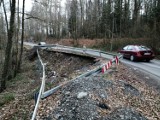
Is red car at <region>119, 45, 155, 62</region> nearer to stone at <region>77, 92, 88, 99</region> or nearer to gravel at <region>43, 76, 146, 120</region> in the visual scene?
gravel at <region>43, 76, 146, 120</region>

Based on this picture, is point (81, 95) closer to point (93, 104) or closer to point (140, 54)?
point (93, 104)

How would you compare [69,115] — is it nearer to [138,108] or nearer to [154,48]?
[138,108]

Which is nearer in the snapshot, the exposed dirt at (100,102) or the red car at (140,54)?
the exposed dirt at (100,102)

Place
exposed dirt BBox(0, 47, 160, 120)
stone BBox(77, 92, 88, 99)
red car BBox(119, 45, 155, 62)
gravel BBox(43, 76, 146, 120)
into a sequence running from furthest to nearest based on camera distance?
red car BBox(119, 45, 155, 62) < stone BBox(77, 92, 88, 99) < exposed dirt BBox(0, 47, 160, 120) < gravel BBox(43, 76, 146, 120)

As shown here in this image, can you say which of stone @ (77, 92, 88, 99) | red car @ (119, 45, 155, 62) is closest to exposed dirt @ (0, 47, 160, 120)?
stone @ (77, 92, 88, 99)

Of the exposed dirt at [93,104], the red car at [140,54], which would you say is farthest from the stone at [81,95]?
the red car at [140,54]

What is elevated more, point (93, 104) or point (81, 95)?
point (81, 95)

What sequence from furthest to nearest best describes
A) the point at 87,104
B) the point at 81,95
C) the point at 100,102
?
1. the point at 81,95
2. the point at 100,102
3. the point at 87,104

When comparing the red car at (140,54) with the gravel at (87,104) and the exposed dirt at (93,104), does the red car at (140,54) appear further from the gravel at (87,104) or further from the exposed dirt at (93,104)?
the gravel at (87,104)

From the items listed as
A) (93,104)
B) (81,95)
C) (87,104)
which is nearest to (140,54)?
(81,95)

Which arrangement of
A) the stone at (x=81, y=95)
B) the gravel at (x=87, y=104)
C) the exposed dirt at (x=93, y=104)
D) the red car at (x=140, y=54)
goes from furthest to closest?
1. the red car at (x=140, y=54)
2. the stone at (x=81, y=95)
3. the exposed dirt at (x=93, y=104)
4. the gravel at (x=87, y=104)

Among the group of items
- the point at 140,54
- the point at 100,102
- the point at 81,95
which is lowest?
the point at 100,102

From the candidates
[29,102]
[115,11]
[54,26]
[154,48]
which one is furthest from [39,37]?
[29,102]

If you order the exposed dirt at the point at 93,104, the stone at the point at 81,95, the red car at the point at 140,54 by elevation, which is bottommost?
the exposed dirt at the point at 93,104
